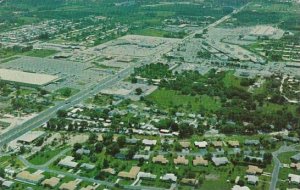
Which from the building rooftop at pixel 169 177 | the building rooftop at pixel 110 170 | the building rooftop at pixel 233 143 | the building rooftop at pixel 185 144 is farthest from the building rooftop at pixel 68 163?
the building rooftop at pixel 233 143

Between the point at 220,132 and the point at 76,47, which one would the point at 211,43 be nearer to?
the point at 76,47

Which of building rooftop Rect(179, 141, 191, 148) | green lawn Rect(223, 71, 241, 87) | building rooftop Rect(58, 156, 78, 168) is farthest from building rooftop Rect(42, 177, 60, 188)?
green lawn Rect(223, 71, 241, 87)

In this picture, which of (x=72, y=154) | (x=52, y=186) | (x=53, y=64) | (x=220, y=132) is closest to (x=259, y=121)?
(x=220, y=132)

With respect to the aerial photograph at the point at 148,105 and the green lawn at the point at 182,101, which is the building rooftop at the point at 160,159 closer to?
the aerial photograph at the point at 148,105

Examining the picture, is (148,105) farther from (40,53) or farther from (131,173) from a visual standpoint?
(40,53)

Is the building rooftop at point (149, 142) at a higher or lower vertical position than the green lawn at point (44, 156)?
higher

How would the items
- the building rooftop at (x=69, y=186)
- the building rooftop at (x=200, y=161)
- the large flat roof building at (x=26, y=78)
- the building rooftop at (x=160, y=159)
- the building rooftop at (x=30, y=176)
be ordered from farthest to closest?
the large flat roof building at (x=26, y=78), the building rooftop at (x=160, y=159), the building rooftop at (x=200, y=161), the building rooftop at (x=30, y=176), the building rooftop at (x=69, y=186)
